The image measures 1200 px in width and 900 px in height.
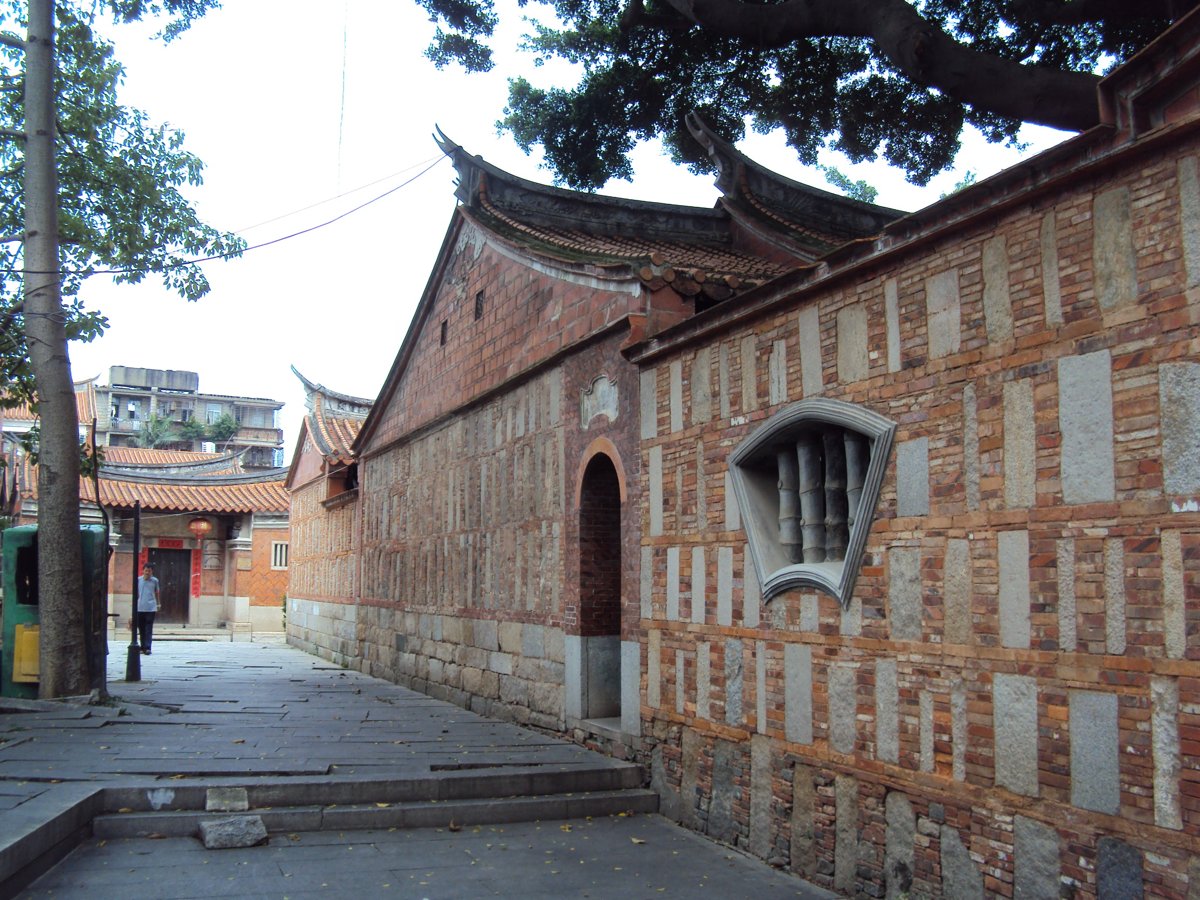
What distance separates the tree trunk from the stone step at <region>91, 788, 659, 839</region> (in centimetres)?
399

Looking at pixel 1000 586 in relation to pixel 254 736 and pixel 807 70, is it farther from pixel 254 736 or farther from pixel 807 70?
pixel 807 70

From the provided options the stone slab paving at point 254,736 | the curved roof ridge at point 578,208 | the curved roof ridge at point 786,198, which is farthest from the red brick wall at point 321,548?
the curved roof ridge at point 786,198

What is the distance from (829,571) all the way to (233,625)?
2659cm

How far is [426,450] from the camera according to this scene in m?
14.1

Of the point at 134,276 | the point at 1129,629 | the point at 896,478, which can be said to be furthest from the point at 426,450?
the point at 1129,629

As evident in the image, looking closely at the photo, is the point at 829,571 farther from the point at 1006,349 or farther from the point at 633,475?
the point at 633,475

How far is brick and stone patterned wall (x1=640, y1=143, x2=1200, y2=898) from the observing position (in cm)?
413

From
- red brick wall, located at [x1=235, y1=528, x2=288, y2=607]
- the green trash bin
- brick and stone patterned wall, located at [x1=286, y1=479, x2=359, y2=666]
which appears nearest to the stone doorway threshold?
the green trash bin

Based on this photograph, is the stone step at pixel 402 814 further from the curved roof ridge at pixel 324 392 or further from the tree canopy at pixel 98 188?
the curved roof ridge at pixel 324 392

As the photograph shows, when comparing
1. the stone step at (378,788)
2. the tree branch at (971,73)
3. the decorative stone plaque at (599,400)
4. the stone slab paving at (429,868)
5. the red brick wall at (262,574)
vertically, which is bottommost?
the stone slab paving at (429,868)

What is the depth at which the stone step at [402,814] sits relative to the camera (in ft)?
21.8

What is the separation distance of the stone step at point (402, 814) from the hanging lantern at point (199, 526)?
23.2 metres

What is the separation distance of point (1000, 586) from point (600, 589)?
16.1 feet

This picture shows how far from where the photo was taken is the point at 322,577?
2095cm
